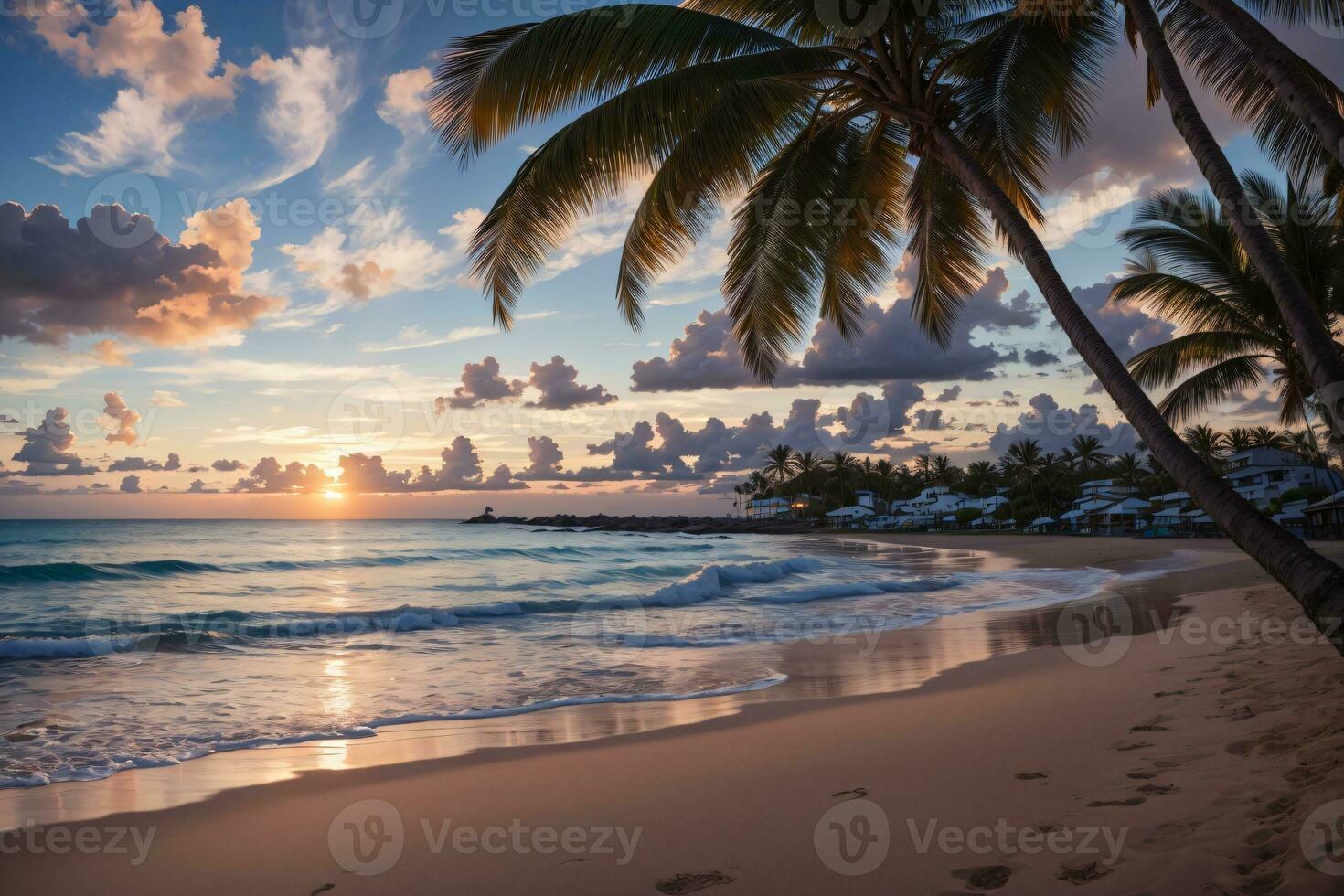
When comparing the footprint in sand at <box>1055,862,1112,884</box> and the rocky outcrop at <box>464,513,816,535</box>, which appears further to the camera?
the rocky outcrop at <box>464,513,816,535</box>

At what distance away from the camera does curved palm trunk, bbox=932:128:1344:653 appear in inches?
114

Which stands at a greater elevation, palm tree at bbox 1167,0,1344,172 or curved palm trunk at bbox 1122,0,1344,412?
palm tree at bbox 1167,0,1344,172

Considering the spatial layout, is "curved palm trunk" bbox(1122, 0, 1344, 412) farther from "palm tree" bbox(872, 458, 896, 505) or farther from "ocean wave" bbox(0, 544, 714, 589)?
"palm tree" bbox(872, 458, 896, 505)

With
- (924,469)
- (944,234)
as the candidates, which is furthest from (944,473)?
(944,234)

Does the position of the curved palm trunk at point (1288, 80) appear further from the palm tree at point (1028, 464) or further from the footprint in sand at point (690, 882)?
the palm tree at point (1028, 464)

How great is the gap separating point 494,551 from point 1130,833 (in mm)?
33786

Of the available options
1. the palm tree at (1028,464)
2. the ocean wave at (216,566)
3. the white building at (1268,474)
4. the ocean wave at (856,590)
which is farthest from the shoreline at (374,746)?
the palm tree at (1028,464)

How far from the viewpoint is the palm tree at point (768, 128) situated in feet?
20.5

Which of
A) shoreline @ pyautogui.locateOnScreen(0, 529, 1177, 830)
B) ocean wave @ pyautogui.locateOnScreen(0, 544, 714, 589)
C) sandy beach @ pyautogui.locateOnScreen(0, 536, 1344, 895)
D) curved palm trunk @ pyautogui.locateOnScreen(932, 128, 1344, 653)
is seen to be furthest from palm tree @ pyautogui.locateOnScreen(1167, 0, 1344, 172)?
ocean wave @ pyautogui.locateOnScreen(0, 544, 714, 589)

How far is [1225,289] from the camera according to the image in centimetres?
1438

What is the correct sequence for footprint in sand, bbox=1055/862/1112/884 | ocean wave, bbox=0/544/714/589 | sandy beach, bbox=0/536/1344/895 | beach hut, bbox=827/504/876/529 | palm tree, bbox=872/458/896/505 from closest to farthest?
footprint in sand, bbox=1055/862/1112/884 < sandy beach, bbox=0/536/1344/895 < ocean wave, bbox=0/544/714/589 < beach hut, bbox=827/504/876/529 < palm tree, bbox=872/458/896/505

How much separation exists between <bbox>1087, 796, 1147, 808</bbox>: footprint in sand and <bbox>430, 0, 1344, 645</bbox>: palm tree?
2.40 m

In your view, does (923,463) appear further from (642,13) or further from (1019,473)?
(642,13)

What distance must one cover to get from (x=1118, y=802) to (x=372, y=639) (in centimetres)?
1004
